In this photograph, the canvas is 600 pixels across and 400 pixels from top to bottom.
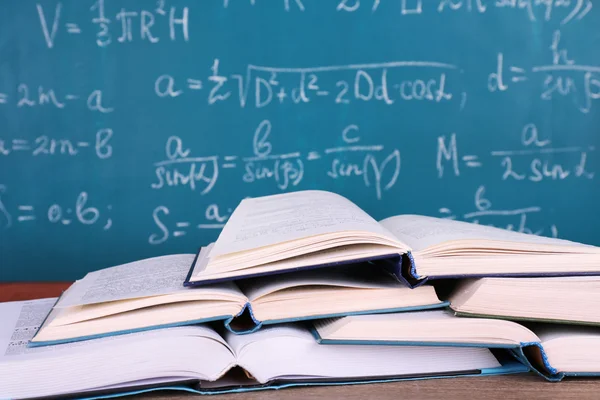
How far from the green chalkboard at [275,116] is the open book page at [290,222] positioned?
2.13ft

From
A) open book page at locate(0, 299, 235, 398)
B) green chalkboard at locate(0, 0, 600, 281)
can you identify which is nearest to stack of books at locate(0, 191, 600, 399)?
A: open book page at locate(0, 299, 235, 398)

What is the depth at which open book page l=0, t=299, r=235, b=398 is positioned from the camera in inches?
23.2

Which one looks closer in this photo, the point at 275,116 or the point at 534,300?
the point at 534,300

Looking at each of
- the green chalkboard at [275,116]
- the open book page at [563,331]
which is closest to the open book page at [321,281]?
the open book page at [563,331]

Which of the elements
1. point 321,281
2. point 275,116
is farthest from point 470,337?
point 275,116

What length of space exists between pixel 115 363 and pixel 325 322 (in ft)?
0.72

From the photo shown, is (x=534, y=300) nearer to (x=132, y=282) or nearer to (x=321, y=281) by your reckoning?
(x=321, y=281)

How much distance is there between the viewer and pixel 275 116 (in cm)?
162

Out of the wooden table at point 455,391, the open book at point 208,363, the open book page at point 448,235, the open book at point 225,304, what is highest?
the open book page at point 448,235

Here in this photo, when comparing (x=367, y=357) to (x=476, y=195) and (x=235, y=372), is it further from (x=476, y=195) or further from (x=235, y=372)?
(x=476, y=195)

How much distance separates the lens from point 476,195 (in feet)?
5.40

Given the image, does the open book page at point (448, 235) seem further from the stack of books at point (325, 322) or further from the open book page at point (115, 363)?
the open book page at point (115, 363)

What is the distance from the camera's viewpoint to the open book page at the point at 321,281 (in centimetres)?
65

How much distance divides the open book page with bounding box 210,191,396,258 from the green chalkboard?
650 mm
